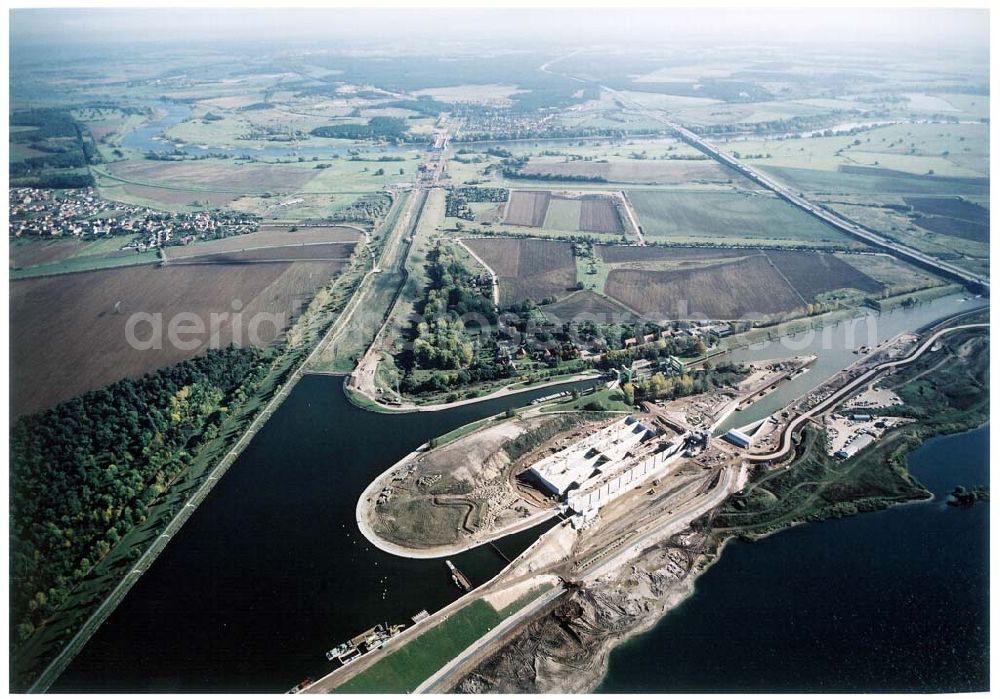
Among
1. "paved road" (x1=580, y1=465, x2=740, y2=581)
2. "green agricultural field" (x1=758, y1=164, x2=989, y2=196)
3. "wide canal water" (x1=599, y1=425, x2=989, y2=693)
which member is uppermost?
"green agricultural field" (x1=758, y1=164, x2=989, y2=196)

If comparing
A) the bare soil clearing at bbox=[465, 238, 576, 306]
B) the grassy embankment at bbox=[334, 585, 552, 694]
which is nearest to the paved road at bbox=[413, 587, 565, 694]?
the grassy embankment at bbox=[334, 585, 552, 694]

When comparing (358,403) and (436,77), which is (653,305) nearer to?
(358,403)

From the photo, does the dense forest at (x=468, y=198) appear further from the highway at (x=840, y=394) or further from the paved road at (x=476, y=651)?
the paved road at (x=476, y=651)

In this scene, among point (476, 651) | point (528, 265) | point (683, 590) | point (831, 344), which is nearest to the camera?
point (476, 651)

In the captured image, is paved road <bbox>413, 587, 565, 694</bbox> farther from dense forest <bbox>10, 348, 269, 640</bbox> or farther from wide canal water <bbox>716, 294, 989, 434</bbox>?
wide canal water <bbox>716, 294, 989, 434</bbox>

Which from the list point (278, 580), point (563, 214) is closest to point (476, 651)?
point (278, 580)

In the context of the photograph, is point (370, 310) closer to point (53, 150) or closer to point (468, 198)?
point (468, 198)

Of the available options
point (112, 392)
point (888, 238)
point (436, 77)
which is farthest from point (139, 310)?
point (436, 77)
